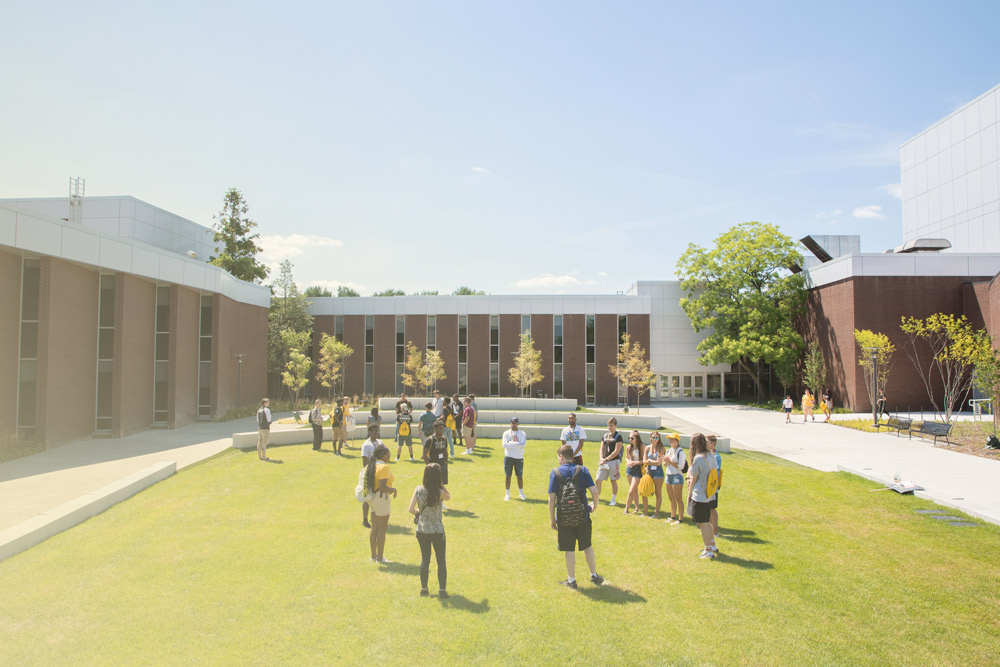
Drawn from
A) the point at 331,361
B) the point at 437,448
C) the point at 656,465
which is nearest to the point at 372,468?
the point at 437,448

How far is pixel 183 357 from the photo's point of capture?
25.0 m

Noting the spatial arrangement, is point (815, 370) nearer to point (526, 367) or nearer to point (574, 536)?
point (526, 367)

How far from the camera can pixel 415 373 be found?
126 ft

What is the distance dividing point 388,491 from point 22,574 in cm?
520

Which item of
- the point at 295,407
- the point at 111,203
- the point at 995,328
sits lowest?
the point at 295,407

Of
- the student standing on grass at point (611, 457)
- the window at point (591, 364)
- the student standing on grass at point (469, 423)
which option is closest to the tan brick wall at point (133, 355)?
the student standing on grass at point (469, 423)

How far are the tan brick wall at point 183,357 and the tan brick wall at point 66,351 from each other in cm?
301

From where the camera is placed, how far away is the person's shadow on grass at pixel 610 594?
679 cm

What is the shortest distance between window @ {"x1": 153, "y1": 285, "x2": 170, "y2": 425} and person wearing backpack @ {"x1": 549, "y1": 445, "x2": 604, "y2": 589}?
74.7 feet

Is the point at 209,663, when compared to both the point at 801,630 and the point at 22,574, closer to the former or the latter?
the point at 22,574

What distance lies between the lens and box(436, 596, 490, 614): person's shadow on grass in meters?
6.50

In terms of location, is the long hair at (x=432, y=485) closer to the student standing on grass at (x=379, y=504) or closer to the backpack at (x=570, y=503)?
the student standing on grass at (x=379, y=504)

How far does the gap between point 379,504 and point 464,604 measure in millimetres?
1985

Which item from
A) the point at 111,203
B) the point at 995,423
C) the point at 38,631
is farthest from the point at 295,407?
the point at 995,423
